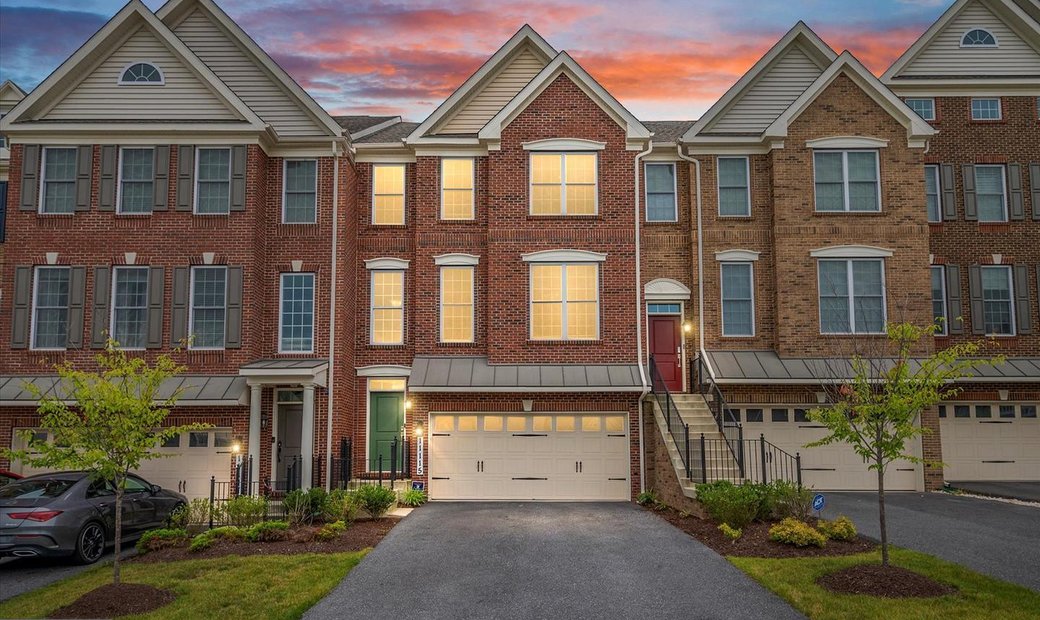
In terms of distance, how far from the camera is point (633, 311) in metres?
20.7

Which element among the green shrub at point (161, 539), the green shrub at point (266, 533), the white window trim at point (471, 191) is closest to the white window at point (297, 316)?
the white window trim at point (471, 191)

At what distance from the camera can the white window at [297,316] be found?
20953 mm

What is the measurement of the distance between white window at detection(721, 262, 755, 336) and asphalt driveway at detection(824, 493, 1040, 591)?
4900 mm

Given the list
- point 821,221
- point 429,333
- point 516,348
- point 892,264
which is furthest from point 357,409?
point 892,264

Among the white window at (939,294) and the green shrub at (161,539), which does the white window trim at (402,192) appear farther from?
the white window at (939,294)

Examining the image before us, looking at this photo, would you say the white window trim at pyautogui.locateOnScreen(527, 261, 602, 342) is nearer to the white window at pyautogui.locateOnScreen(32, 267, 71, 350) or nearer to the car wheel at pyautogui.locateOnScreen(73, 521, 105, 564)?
the car wheel at pyautogui.locateOnScreen(73, 521, 105, 564)

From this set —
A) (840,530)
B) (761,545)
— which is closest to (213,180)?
(761,545)

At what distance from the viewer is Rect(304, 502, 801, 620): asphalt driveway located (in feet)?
33.7

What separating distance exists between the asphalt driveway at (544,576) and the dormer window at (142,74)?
13.6 m

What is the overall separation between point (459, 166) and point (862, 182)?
11047mm

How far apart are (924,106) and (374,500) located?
19241 mm

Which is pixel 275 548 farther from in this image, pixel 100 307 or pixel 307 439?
pixel 100 307

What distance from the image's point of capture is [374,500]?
54.1 ft

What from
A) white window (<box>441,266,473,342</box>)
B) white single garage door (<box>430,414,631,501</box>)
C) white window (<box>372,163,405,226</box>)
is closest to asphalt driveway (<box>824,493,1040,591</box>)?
white single garage door (<box>430,414,631,501</box>)
